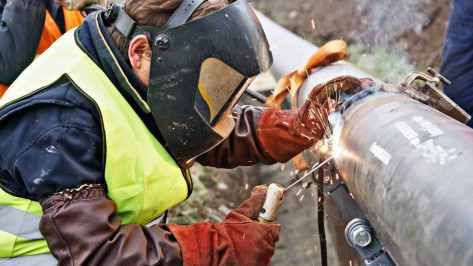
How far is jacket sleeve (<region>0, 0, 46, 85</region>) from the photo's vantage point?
9.20 feet

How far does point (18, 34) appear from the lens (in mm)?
2820

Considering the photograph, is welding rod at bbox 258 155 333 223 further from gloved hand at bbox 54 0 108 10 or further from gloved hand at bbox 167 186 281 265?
gloved hand at bbox 54 0 108 10

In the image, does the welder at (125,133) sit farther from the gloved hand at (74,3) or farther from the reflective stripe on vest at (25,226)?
the gloved hand at (74,3)

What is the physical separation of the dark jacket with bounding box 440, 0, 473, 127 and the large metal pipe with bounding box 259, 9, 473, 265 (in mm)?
1249

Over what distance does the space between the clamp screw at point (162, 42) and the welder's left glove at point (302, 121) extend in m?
0.68

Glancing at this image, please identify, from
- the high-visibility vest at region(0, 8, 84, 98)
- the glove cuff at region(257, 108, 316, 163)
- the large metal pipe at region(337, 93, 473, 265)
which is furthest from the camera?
the high-visibility vest at region(0, 8, 84, 98)

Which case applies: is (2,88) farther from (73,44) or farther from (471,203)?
(471,203)

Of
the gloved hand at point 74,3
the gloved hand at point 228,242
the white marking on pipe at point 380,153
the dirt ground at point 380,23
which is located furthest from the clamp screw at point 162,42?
the dirt ground at point 380,23

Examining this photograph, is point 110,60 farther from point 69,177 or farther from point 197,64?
point 69,177

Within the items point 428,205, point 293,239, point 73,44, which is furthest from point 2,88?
point 428,205

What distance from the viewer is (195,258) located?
176 centimetres

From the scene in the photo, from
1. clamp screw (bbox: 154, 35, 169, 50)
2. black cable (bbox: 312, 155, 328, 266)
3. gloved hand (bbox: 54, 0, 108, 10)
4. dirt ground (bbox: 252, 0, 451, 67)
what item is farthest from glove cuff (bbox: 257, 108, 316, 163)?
dirt ground (bbox: 252, 0, 451, 67)

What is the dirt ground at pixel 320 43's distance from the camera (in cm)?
378

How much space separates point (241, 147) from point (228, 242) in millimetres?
672
